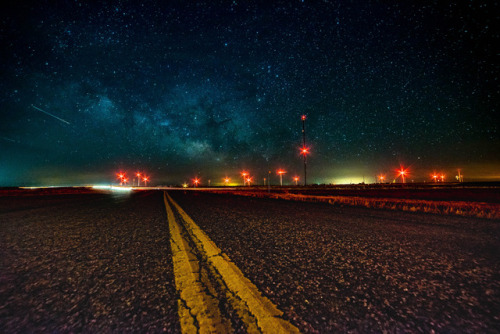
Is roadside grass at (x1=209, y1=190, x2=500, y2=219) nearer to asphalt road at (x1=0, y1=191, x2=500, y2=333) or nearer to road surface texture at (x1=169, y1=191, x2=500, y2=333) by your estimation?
road surface texture at (x1=169, y1=191, x2=500, y2=333)

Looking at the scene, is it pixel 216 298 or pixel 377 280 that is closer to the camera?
pixel 216 298

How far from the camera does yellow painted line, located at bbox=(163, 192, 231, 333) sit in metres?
1.33

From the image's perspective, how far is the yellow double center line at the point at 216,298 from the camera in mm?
1338

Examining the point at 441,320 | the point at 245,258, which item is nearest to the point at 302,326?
the point at 441,320

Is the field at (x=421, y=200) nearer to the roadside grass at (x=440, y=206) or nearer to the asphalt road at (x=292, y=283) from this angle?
the roadside grass at (x=440, y=206)

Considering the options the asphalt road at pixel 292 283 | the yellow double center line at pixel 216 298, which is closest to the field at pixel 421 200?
the asphalt road at pixel 292 283

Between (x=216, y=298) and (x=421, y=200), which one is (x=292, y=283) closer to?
(x=216, y=298)

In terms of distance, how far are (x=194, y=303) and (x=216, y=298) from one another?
181 mm

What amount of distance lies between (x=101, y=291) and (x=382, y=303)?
7.73 ft

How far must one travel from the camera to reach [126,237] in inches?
159

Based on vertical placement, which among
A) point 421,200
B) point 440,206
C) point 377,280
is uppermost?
point 377,280

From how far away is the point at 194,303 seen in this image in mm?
1615

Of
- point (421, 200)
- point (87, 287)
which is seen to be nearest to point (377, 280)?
point (87, 287)

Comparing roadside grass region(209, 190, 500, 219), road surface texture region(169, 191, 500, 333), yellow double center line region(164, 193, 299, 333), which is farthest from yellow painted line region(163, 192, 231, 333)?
roadside grass region(209, 190, 500, 219)
